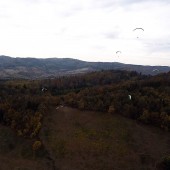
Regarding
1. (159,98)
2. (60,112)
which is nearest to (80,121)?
(60,112)

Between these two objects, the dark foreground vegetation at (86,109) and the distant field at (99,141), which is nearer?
the distant field at (99,141)

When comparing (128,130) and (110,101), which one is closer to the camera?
(128,130)

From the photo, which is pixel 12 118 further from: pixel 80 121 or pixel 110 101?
pixel 110 101

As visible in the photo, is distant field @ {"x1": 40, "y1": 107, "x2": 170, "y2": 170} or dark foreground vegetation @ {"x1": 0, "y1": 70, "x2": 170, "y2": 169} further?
dark foreground vegetation @ {"x1": 0, "y1": 70, "x2": 170, "y2": 169}

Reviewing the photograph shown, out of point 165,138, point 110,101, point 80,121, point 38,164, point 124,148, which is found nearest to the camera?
point 38,164

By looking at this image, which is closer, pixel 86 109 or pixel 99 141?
pixel 99 141

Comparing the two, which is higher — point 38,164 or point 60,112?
point 60,112

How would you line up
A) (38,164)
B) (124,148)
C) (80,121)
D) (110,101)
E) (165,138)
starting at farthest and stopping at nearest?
(110,101) → (80,121) → (165,138) → (124,148) → (38,164)

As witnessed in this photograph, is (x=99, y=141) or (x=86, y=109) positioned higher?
(x=86, y=109)
